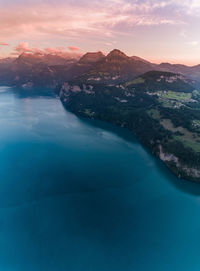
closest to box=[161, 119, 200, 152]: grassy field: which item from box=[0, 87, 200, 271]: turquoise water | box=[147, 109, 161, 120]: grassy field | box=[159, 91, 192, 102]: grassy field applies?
box=[147, 109, 161, 120]: grassy field

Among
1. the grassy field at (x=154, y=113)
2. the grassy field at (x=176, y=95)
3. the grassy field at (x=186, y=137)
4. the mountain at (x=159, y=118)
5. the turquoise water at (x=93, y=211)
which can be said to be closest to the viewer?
the turquoise water at (x=93, y=211)

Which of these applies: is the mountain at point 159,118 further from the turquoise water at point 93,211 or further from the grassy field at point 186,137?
the turquoise water at point 93,211

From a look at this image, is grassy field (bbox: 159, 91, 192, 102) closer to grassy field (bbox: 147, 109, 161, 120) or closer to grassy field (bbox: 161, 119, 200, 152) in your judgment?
grassy field (bbox: 147, 109, 161, 120)

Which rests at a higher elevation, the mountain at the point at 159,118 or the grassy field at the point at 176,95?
the grassy field at the point at 176,95

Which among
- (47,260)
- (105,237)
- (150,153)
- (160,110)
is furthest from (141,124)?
(47,260)

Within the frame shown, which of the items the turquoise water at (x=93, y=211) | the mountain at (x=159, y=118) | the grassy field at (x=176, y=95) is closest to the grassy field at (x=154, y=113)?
the mountain at (x=159, y=118)

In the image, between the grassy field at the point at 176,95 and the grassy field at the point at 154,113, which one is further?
the grassy field at the point at 176,95

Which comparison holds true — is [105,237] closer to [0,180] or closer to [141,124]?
[0,180]
